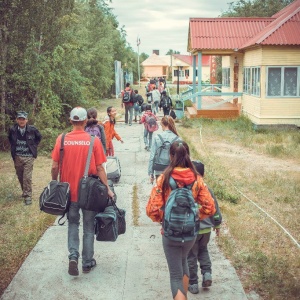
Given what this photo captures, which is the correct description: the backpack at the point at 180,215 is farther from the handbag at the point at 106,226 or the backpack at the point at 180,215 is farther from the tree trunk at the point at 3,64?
the tree trunk at the point at 3,64

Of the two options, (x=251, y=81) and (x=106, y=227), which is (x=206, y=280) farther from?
(x=251, y=81)

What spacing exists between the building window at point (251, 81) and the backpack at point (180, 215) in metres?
17.5

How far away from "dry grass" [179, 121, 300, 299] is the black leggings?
1.29 m

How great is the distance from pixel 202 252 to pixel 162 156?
7.56 feet

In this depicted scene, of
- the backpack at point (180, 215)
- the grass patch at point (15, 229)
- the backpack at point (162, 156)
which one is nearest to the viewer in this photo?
the backpack at point (180, 215)

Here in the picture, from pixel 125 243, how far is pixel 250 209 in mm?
3225

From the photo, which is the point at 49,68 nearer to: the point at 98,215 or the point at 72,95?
the point at 72,95

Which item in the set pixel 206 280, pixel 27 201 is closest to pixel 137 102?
pixel 27 201

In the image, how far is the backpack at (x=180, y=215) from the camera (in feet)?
14.0

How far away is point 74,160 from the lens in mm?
5477

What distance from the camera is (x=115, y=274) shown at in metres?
5.72

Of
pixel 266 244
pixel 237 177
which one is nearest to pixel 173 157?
pixel 266 244

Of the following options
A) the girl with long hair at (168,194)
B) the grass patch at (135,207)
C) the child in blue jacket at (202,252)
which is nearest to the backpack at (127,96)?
the grass patch at (135,207)

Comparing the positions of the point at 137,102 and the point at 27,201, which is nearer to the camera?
the point at 27,201
